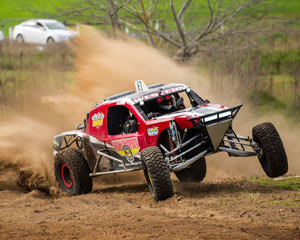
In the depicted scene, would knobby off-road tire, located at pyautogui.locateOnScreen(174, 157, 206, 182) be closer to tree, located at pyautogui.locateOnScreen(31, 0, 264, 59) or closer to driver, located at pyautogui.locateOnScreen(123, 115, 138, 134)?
driver, located at pyautogui.locateOnScreen(123, 115, 138, 134)

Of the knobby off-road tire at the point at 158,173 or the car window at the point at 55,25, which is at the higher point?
the car window at the point at 55,25

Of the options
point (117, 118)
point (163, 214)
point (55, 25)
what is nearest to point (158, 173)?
point (163, 214)

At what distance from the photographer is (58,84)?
18.9 m

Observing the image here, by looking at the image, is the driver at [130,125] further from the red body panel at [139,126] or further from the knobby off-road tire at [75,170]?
the knobby off-road tire at [75,170]

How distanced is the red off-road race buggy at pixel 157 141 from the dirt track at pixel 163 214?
48cm

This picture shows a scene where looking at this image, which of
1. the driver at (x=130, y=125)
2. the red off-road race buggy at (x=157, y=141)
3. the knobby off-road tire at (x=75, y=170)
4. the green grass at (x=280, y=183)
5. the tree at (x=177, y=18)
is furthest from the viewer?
the tree at (x=177, y=18)

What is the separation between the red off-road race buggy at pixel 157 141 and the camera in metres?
9.69

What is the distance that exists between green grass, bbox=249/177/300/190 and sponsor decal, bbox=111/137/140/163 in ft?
8.63

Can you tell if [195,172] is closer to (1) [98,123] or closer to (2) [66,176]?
(1) [98,123]

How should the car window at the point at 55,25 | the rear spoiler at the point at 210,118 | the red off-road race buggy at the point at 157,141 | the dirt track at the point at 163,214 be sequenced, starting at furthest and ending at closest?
the car window at the point at 55,25 < the red off-road race buggy at the point at 157,141 < the rear spoiler at the point at 210,118 < the dirt track at the point at 163,214

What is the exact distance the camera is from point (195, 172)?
39.4ft

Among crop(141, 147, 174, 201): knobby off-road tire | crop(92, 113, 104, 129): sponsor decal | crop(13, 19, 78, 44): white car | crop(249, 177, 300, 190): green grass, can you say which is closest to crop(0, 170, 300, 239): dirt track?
crop(141, 147, 174, 201): knobby off-road tire

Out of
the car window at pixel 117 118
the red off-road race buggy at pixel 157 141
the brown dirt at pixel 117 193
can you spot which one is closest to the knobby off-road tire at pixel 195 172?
the red off-road race buggy at pixel 157 141

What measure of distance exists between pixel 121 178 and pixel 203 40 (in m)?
9.65
